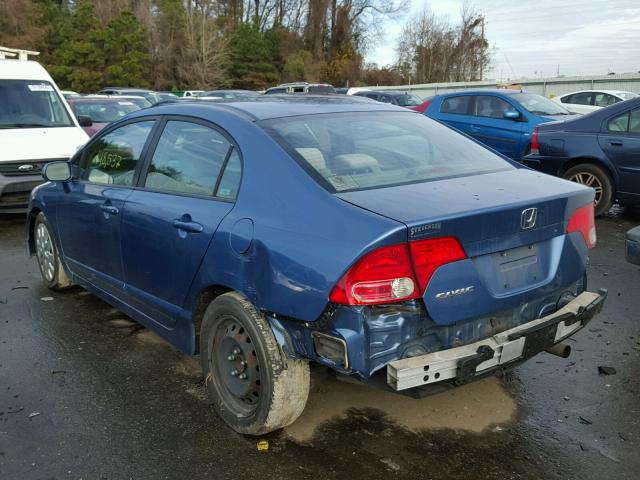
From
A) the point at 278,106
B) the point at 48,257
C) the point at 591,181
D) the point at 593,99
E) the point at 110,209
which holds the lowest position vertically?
the point at 48,257

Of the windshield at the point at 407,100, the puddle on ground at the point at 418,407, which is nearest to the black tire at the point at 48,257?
the puddle on ground at the point at 418,407

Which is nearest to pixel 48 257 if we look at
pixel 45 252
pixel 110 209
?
pixel 45 252

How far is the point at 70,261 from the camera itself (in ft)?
15.7

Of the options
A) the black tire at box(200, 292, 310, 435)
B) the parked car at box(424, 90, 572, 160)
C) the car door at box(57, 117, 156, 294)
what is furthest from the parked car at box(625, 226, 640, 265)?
the parked car at box(424, 90, 572, 160)

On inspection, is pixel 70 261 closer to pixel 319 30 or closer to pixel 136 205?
pixel 136 205

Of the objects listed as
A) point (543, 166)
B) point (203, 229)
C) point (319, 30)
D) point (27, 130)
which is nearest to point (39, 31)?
point (319, 30)

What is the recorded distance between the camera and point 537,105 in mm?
11141

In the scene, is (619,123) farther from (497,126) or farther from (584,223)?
(584,223)

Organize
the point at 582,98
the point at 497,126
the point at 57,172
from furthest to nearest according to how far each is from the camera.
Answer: the point at 582,98 → the point at 497,126 → the point at 57,172

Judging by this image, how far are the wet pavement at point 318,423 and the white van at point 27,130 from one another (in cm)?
409

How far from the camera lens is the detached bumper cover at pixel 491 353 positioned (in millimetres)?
2428

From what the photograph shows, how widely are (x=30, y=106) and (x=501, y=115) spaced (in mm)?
8001

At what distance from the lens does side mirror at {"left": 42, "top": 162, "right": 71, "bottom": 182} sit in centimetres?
447

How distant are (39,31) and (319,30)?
26458 millimetres
